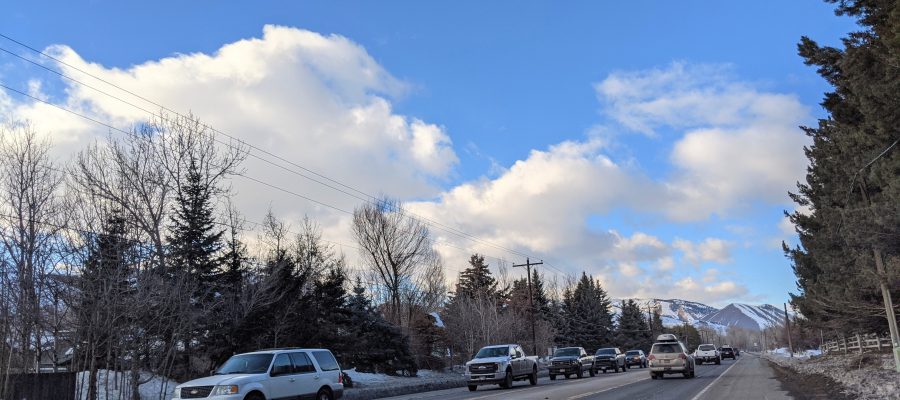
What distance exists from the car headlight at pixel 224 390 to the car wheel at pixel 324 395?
2818 mm

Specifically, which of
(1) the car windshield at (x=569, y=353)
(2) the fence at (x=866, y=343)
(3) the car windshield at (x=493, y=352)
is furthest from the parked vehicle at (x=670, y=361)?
(2) the fence at (x=866, y=343)

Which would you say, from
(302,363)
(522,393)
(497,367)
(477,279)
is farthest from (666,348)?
(477,279)

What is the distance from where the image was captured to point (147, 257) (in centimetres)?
2158

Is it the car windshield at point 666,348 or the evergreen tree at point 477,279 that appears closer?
the car windshield at point 666,348

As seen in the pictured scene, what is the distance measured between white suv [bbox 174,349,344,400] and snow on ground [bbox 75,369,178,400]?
6.28 m

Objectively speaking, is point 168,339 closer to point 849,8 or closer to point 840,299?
point 849,8

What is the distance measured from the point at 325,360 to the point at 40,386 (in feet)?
28.5

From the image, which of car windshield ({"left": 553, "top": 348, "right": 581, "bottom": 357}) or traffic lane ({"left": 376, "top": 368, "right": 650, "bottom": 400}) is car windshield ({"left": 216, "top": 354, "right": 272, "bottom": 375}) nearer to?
traffic lane ({"left": 376, "top": 368, "right": 650, "bottom": 400})

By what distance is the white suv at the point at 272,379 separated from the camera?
43.3ft

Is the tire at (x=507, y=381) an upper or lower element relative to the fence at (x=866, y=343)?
upper

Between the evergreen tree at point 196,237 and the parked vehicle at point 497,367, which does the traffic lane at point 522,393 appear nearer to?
the parked vehicle at point 497,367

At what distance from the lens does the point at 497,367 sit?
80.8 feet

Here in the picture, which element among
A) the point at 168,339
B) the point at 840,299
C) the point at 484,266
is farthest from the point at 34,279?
the point at 484,266

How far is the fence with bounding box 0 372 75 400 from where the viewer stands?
16.7 m
